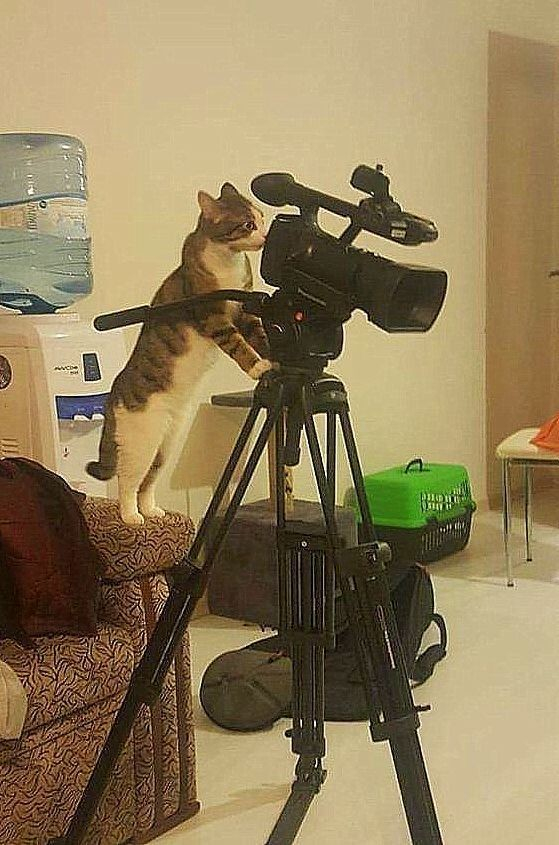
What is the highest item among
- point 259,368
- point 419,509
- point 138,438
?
point 259,368

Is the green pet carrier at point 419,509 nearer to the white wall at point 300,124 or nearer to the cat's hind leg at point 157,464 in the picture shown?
the white wall at point 300,124

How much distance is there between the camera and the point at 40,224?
2719 millimetres

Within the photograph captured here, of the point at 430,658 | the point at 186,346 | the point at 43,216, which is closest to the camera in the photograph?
the point at 186,346

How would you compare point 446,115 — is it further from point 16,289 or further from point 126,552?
point 126,552

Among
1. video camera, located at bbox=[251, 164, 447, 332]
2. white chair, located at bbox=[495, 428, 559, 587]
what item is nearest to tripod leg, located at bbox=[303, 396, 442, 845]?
video camera, located at bbox=[251, 164, 447, 332]

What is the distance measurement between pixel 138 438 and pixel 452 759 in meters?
1.10

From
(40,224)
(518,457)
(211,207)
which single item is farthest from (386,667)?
(518,457)

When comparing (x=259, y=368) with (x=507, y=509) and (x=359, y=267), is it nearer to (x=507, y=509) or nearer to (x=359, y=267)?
(x=359, y=267)

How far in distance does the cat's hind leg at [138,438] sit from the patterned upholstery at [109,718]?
0.16 meters

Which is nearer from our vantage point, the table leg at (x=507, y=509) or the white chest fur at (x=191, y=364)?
the white chest fur at (x=191, y=364)

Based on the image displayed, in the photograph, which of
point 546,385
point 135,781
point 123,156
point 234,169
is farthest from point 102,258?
point 546,385

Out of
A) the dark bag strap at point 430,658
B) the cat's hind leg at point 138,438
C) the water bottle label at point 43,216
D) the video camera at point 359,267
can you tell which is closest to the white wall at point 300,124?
the water bottle label at point 43,216

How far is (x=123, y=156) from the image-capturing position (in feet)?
10.6

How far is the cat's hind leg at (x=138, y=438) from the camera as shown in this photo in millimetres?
1860
